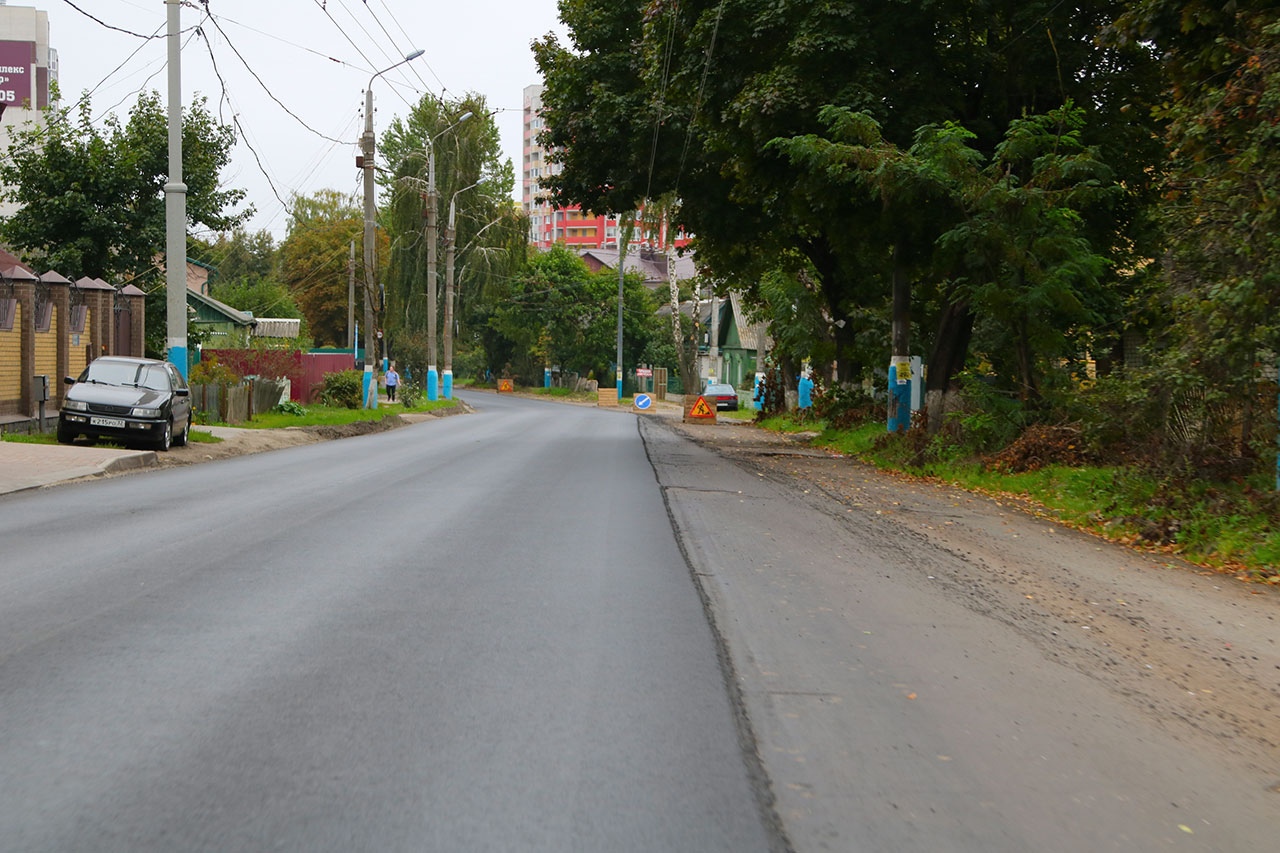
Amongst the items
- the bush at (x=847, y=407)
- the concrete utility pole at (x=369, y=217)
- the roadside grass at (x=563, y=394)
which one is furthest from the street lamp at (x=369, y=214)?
the roadside grass at (x=563, y=394)

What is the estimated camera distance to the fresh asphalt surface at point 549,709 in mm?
4043

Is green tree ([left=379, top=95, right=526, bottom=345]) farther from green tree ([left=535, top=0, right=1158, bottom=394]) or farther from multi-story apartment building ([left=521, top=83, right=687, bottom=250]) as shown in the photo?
multi-story apartment building ([left=521, top=83, right=687, bottom=250])

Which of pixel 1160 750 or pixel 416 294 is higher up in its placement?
pixel 416 294

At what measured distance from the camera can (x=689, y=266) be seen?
122 meters

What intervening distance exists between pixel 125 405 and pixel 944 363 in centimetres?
1402

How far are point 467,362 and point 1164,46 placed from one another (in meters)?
93.6

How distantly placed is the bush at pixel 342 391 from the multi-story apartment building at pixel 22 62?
31.3 m

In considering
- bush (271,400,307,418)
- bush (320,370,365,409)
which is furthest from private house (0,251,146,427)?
bush (320,370,365,409)

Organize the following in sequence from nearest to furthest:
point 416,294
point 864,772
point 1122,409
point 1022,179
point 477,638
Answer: point 864,772 → point 477,638 → point 1122,409 → point 1022,179 → point 416,294

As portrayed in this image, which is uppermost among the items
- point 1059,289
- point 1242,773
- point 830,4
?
point 830,4

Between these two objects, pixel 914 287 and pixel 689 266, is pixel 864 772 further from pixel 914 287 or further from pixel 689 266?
pixel 689 266

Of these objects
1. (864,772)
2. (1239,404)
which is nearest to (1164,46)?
(1239,404)

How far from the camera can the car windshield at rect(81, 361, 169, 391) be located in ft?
67.1

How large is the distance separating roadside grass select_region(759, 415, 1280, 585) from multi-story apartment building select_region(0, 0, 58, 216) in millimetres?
58024
